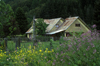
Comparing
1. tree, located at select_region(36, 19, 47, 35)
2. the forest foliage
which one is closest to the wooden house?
tree, located at select_region(36, 19, 47, 35)

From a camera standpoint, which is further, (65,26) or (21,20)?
(21,20)

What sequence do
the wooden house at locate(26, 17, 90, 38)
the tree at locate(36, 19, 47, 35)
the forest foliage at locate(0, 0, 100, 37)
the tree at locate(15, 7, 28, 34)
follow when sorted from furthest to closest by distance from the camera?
1. the forest foliage at locate(0, 0, 100, 37)
2. the tree at locate(15, 7, 28, 34)
3. the wooden house at locate(26, 17, 90, 38)
4. the tree at locate(36, 19, 47, 35)

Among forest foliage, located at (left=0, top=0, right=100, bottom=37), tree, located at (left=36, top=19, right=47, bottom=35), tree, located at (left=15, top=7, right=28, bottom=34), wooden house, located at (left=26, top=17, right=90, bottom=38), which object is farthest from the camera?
forest foliage, located at (left=0, top=0, right=100, bottom=37)

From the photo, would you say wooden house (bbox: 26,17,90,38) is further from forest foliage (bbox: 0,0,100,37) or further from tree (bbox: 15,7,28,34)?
forest foliage (bbox: 0,0,100,37)

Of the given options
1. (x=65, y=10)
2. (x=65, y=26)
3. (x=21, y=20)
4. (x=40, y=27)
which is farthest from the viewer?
(x=65, y=10)

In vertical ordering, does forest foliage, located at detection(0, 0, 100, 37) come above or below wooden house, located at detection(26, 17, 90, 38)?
above

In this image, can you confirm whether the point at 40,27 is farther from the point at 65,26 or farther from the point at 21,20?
the point at 21,20

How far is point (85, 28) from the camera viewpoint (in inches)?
1371

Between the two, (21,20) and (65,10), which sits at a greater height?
(65,10)

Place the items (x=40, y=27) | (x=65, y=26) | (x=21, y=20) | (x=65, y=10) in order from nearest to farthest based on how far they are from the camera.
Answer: (x=40, y=27) → (x=65, y=26) → (x=21, y=20) → (x=65, y=10)

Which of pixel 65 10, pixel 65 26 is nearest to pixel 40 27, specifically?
pixel 65 26

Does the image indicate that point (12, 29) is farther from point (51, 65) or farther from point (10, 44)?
point (51, 65)

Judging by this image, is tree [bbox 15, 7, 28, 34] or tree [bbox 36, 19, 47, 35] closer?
tree [bbox 36, 19, 47, 35]

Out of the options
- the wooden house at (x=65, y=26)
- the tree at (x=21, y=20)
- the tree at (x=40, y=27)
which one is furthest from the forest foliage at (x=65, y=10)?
the tree at (x=40, y=27)
